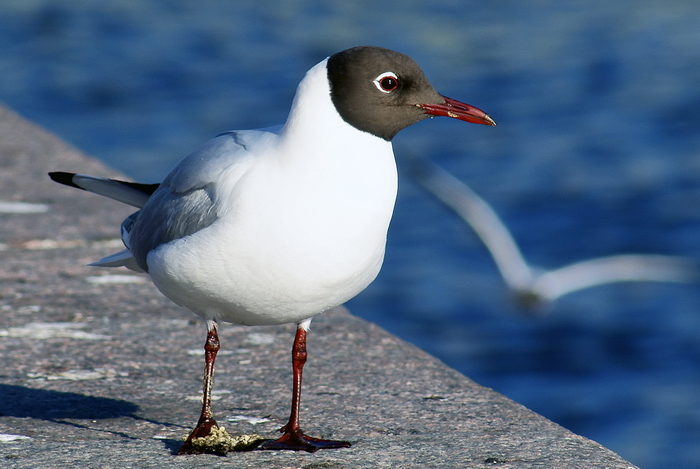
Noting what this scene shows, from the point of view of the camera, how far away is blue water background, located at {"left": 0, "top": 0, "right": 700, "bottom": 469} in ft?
38.3

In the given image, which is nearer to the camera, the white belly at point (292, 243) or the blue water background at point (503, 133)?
the white belly at point (292, 243)

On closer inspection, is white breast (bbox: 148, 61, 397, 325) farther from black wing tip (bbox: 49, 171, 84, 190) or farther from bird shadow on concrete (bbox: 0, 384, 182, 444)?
black wing tip (bbox: 49, 171, 84, 190)

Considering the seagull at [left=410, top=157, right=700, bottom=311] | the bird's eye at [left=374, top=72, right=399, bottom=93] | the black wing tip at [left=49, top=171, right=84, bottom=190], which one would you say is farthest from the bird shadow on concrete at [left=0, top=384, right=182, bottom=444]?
the seagull at [left=410, top=157, right=700, bottom=311]

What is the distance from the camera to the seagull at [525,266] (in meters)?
10.0

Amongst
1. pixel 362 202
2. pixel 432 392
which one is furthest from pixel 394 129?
pixel 432 392

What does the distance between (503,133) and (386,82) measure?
13582 mm

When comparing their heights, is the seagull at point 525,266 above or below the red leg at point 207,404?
above

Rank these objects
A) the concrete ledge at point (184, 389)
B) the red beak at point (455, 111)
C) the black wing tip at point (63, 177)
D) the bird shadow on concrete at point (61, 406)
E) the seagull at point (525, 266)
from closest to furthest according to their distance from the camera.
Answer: the concrete ledge at point (184, 389), the red beak at point (455, 111), the bird shadow on concrete at point (61, 406), the black wing tip at point (63, 177), the seagull at point (525, 266)

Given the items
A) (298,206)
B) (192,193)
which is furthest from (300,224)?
(192,193)

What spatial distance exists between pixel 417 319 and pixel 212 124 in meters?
6.41

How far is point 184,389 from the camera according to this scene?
13.7 ft

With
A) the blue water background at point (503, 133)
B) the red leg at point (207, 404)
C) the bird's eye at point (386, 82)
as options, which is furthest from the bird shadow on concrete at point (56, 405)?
the blue water background at point (503, 133)

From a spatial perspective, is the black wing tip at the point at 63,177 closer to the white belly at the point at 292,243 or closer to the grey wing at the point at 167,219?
the grey wing at the point at 167,219

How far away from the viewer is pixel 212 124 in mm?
16859
